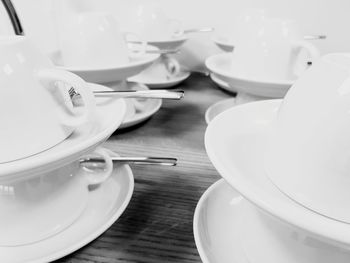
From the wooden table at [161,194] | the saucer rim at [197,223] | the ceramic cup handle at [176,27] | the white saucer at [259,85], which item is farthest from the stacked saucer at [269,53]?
the ceramic cup handle at [176,27]

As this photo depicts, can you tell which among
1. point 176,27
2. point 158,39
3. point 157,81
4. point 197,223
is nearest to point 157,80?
point 157,81

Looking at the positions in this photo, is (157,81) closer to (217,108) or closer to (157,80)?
(157,80)

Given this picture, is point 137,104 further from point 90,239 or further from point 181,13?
point 181,13

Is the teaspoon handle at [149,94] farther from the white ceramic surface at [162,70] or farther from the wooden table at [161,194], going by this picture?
the white ceramic surface at [162,70]

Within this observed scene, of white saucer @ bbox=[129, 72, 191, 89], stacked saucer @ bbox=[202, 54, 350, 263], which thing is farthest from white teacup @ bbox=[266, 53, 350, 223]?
white saucer @ bbox=[129, 72, 191, 89]

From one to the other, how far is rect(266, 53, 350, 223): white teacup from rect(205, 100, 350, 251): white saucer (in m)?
0.01

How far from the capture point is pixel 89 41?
593 millimetres

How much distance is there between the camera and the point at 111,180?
392 millimetres

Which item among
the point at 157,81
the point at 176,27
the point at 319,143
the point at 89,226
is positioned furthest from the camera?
the point at 176,27

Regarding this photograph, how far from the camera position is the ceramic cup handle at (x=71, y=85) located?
0.29m

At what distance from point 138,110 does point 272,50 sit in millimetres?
280

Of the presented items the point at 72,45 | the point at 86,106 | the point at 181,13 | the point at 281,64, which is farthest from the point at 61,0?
the point at 86,106

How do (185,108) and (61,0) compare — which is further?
(61,0)

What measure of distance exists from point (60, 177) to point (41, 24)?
120 centimetres
